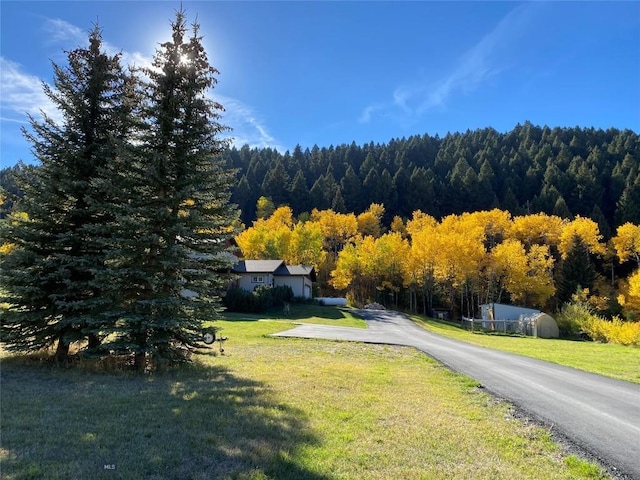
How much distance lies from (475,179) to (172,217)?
9101 cm

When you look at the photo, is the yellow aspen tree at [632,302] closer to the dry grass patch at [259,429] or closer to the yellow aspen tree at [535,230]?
the yellow aspen tree at [535,230]

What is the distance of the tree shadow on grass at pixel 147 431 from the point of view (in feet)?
14.4

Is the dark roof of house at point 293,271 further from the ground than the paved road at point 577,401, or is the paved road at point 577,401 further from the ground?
the dark roof of house at point 293,271

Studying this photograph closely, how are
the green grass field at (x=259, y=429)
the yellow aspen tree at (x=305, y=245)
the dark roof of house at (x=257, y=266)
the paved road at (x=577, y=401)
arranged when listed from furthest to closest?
the yellow aspen tree at (x=305, y=245), the dark roof of house at (x=257, y=266), the paved road at (x=577, y=401), the green grass field at (x=259, y=429)

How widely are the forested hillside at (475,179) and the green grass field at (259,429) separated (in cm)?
7572

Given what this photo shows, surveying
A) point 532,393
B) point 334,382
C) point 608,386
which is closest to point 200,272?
point 334,382

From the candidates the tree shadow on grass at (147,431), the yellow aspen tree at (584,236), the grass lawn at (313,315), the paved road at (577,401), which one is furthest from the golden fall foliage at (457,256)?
the tree shadow on grass at (147,431)

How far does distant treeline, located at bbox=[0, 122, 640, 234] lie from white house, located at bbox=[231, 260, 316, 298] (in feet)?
141

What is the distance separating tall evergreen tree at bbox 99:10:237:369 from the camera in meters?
10.2

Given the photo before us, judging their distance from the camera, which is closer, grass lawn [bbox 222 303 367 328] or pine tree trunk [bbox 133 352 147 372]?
pine tree trunk [bbox 133 352 147 372]

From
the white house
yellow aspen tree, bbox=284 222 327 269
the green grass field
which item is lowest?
the green grass field

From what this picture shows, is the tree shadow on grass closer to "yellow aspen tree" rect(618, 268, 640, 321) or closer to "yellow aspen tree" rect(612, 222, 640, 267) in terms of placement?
"yellow aspen tree" rect(618, 268, 640, 321)

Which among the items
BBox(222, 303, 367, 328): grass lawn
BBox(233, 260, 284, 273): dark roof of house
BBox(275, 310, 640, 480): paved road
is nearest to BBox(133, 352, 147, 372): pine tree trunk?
BBox(275, 310, 640, 480): paved road

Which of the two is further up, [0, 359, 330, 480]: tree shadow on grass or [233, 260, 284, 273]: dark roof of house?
[233, 260, 284, 273]: dark roof of house
